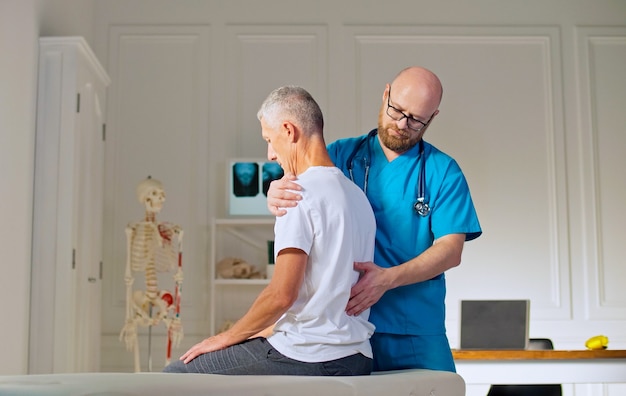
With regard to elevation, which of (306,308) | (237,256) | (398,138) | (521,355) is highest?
(398,138)

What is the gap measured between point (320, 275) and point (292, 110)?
381 millimetres

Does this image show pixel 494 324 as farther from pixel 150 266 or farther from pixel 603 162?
pixel 603 162

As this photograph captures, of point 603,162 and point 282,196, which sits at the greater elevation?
point 603,162

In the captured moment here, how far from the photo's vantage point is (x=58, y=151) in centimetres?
446

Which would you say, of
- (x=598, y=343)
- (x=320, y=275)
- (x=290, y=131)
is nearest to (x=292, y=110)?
(x=290, y=131)

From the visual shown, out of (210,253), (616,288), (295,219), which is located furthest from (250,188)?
(295,219)

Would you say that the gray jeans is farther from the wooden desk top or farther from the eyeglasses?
the wooden desk top

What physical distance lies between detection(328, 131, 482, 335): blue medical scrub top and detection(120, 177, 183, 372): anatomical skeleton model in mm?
2690

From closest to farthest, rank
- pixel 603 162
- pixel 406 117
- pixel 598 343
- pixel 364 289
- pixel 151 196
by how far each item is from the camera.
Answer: pixel 364 289 < pixel 406 117 < pixel 598 343 < pixel 151 196 < pixel 603 162

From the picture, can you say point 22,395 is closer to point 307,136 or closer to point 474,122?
point 307,136

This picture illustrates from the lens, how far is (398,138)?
2.30 m

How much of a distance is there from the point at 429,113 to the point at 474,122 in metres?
3.69

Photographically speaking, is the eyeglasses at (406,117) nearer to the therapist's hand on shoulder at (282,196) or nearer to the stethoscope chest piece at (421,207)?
the stethoscope chest piece at (421,207)

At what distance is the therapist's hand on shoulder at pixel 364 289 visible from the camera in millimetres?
1917
